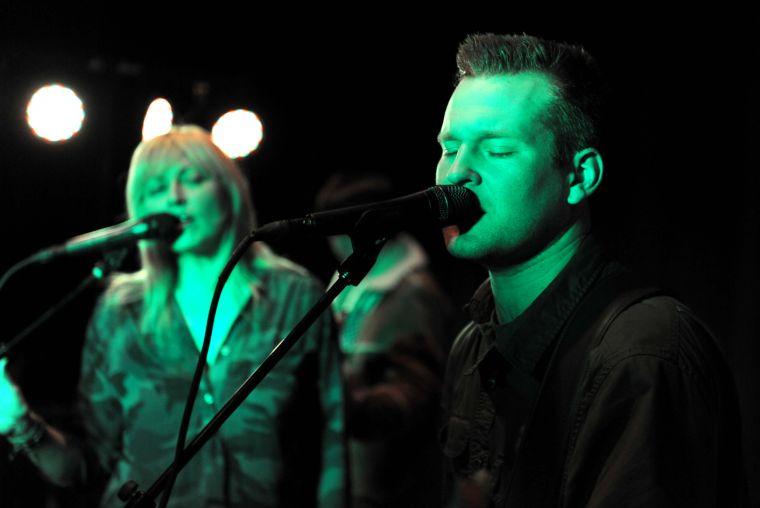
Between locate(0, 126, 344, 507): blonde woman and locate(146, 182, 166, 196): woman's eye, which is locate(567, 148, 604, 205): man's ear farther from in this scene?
locate(146, 182, 166, 196): woman's eye

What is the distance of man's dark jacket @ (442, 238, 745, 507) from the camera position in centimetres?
133

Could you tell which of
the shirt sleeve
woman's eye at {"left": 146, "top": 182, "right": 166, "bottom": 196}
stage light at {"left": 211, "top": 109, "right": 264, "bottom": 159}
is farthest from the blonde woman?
the shirt sleeve

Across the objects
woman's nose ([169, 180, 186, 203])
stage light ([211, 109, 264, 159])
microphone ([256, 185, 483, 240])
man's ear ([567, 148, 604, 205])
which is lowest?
man's ear ([567, 148, 604, 205])

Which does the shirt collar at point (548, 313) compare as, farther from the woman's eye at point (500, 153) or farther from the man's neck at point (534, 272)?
the woman's eye at point (500, 153)

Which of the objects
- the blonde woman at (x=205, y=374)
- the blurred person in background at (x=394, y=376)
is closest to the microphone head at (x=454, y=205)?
the blonde woman at (x=205, y=374)

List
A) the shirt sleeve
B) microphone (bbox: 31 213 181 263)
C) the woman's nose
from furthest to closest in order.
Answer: the woman's nose, microphone (bbox: 31 213 181 263), the shirt sleeve

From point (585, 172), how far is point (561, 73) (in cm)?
23

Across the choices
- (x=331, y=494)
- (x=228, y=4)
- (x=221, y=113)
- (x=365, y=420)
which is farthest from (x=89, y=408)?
(x=228, y=4)

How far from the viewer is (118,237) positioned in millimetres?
2424

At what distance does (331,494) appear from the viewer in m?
2.52

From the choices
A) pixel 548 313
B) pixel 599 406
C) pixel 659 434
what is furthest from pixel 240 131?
pixel 659 434

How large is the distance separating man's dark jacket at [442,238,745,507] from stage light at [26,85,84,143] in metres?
1.73

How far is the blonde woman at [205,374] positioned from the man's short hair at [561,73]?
3.56ft

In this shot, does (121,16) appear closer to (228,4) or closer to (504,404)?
(228,4)
